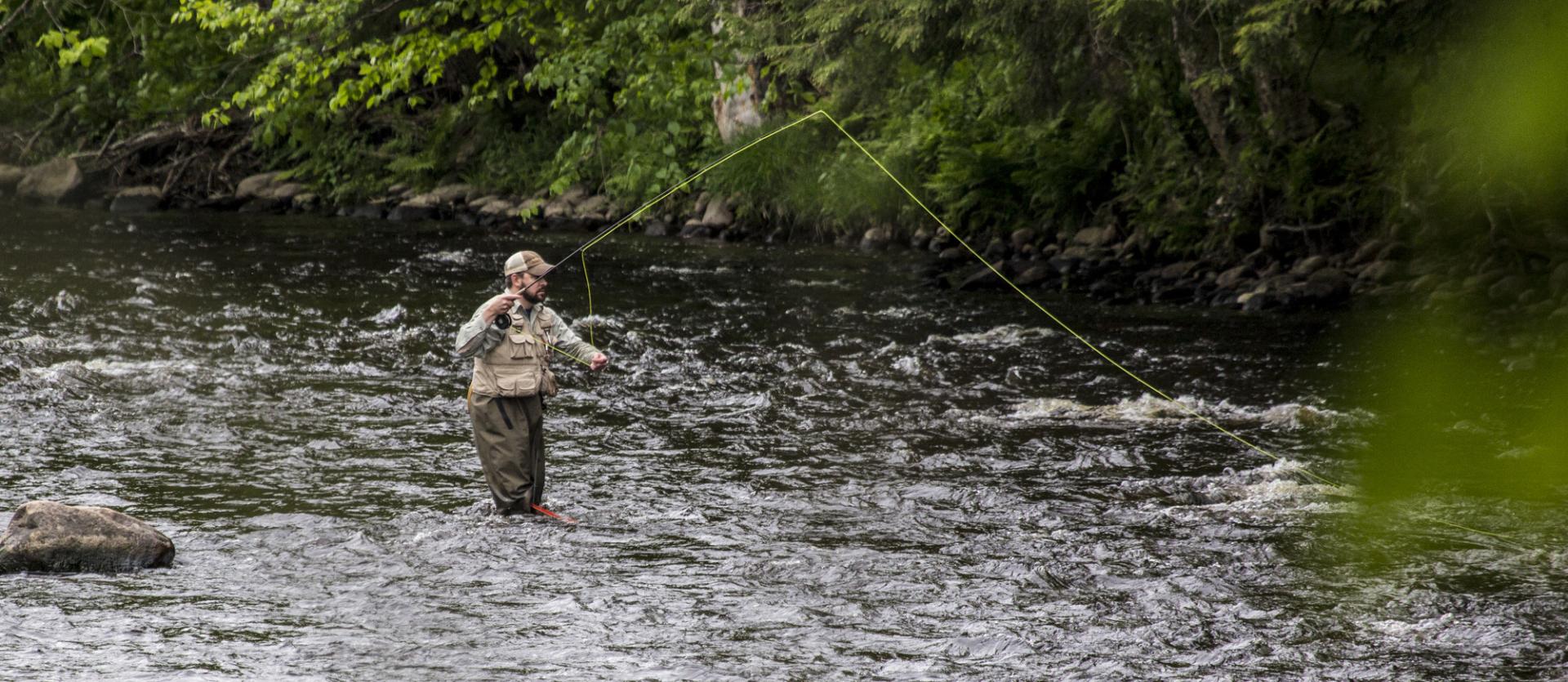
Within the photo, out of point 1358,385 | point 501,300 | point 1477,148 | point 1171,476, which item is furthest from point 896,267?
point 501,300

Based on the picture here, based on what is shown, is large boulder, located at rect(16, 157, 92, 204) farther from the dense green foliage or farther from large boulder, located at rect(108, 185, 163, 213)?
the dense green foliage

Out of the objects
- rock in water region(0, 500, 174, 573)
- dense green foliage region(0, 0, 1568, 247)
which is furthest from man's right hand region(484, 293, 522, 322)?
dense green foliage region(0, 0, 1568, 247)

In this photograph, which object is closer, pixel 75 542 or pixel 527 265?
pixel 75 542

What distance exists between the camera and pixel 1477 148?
14.4 m

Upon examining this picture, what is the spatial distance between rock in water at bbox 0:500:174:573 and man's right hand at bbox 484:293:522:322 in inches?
71.6

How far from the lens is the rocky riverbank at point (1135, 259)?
14812mm

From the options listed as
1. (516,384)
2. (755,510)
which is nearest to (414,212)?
(516,384)

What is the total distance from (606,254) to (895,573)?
15725 mm

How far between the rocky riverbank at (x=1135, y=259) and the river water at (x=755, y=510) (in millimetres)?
1129

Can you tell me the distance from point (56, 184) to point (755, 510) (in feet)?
83.1

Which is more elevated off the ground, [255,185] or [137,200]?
[255,185]

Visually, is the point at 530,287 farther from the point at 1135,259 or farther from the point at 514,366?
the point at 1135,259

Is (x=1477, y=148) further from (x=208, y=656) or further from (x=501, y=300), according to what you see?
(x=208, y=656)

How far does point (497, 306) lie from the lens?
793 centimetres
